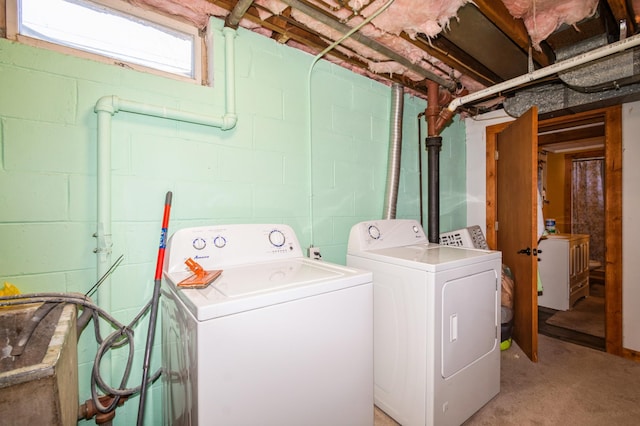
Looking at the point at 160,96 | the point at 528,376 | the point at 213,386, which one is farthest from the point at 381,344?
the point at 160,96

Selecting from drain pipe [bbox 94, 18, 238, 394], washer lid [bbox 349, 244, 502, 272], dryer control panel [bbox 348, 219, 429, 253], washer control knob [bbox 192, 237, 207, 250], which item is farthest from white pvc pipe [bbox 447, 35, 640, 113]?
drain pipe [bbox 94, 18, 238, 394]

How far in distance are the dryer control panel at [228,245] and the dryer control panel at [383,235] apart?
437 millimetres

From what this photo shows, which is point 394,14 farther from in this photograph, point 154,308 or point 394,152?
point 154,308

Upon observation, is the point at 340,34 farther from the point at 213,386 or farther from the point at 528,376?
the point at 528,376

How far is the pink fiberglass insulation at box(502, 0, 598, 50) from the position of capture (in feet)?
4.94

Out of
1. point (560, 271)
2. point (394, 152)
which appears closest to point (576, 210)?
point (560, 271)

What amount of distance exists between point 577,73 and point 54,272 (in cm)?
335

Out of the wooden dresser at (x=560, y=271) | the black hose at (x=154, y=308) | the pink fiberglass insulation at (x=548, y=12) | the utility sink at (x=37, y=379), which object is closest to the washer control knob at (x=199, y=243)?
the black hose at (x=154, y=308)

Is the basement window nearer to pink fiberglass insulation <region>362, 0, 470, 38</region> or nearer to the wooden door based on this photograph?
pink fiberglass insulation <region>362, 0, 470, 38</region>

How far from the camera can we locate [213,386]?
2.72 feet

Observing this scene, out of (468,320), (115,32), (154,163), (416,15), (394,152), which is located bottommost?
(468,320)

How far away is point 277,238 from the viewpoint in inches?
61.1

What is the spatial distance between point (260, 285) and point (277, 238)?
538 mm

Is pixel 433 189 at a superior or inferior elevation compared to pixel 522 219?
superior
